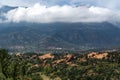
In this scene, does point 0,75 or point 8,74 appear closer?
point 0,75

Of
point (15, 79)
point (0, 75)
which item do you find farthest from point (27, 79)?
point (0, 75)

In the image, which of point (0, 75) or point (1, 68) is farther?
point (1, 68)

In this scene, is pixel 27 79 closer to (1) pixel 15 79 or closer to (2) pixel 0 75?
(1) pixel 15 79

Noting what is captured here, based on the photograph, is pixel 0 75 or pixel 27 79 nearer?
pixel 0 75
